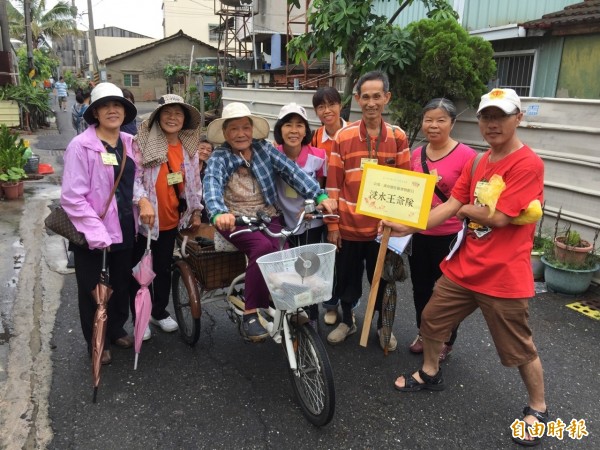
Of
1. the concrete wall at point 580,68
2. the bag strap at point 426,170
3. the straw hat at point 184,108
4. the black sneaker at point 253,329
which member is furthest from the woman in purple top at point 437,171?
the concrete wall at point 580,68

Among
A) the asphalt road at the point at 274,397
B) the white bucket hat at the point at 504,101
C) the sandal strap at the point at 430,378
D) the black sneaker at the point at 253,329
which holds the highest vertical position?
the white bucket hat at the point at 504,101

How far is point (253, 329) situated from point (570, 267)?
11.3 feet

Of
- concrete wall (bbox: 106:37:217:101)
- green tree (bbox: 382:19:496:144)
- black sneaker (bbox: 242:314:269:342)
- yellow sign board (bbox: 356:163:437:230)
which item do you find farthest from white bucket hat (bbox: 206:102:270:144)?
concrete wall (bbox: 106:37:217:101)

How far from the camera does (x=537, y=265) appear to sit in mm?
5141

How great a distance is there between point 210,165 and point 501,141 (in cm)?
180

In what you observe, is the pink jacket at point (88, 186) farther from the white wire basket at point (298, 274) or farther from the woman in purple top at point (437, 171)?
the woman in purple top at point (437, 171)

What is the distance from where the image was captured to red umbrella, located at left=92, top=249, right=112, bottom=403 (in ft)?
9.86

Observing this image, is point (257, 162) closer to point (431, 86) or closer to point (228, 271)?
point (228, 271)

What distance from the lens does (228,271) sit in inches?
139

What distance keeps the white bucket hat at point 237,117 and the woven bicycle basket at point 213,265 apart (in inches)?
32.1

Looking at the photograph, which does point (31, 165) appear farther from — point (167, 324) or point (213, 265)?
point (213, 265)

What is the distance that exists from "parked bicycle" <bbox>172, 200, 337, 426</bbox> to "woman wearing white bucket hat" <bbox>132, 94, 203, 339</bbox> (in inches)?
6.9

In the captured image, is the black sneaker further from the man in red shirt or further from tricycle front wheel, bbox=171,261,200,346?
the man in red shirt

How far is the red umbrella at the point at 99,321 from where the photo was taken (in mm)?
3006
